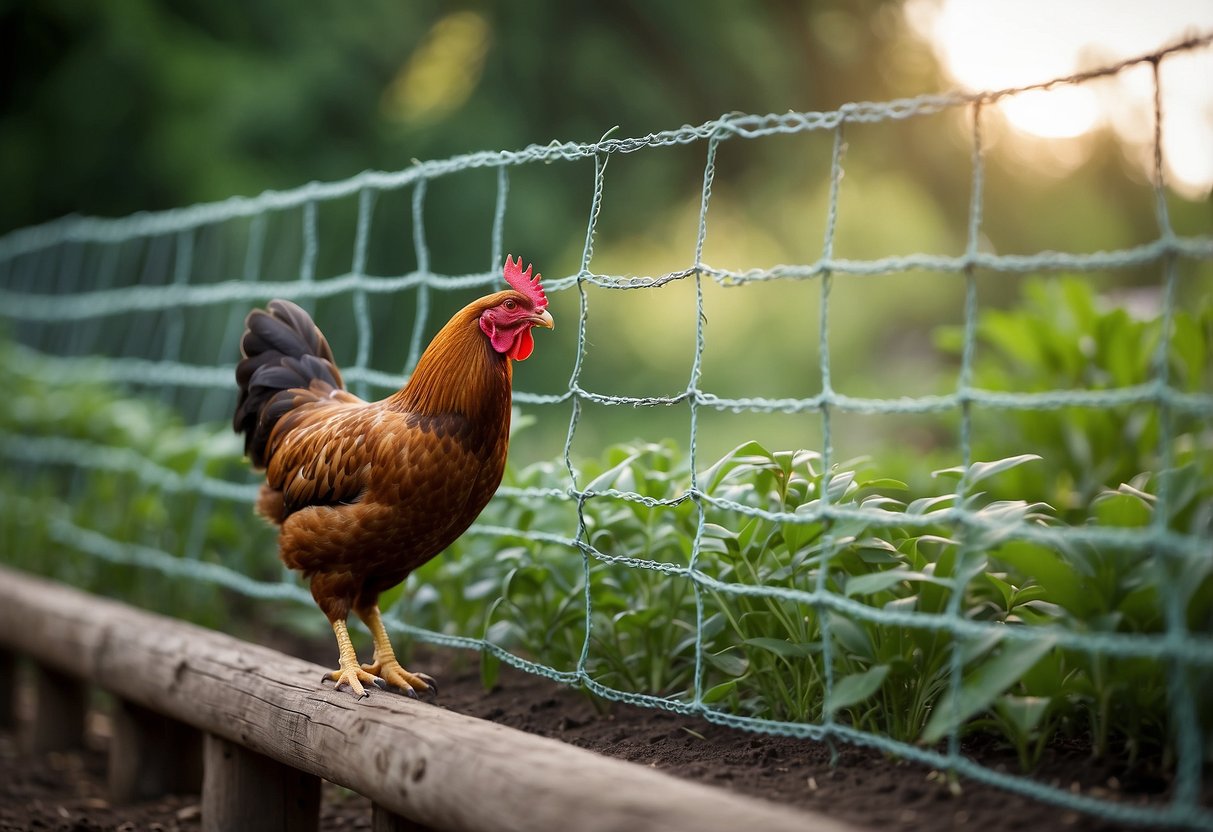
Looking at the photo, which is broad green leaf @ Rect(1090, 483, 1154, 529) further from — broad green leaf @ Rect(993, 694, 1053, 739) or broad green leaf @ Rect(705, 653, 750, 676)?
broad green leaf @ Rect(705, 653, 750, 676)

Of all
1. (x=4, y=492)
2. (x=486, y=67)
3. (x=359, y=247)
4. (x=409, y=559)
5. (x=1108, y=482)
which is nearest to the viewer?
(x=409, y=559)

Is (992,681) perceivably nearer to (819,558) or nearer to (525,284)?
(819,558)

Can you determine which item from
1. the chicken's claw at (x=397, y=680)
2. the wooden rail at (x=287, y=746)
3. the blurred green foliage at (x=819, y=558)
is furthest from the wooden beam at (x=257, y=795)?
the blurred green foliage at (x=819, y=558)

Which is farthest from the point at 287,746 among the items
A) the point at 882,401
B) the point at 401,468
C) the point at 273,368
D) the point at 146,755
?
the point at 882,401

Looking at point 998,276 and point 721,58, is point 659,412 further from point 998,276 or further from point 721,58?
point 998,276

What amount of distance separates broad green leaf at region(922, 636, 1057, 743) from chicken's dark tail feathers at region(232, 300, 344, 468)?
142 cm

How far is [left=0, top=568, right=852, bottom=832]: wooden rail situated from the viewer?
134 cm

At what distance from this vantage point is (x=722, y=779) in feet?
5.18

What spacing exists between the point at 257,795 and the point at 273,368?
2.89 feet

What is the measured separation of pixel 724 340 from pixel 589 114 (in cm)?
207

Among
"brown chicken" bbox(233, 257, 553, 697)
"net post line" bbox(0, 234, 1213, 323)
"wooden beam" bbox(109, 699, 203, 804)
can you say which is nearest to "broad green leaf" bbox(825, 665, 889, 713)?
"net post line" bbox(0, 234, 1213, 323)

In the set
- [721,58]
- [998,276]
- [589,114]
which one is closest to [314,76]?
[589,114]

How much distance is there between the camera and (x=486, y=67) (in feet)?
23.7

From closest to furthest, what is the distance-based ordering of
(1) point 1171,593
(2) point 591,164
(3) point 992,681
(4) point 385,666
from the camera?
1. (1) point 1171,593
2. (3) point 992,681
3. (4) point 385,666
4. (2) point 591,164
